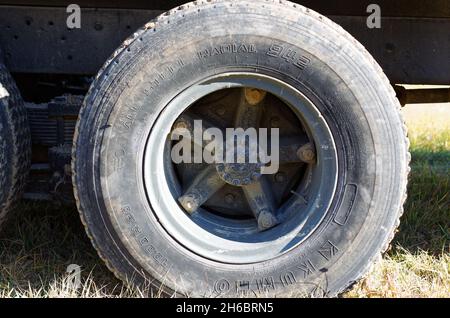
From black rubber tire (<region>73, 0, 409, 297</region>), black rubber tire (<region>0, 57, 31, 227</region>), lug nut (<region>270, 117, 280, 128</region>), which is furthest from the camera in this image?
lug nut (<region>270, 117, 280, 128</region>)

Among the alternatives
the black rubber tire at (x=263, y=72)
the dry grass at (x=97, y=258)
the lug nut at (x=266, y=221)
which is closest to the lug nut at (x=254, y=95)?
the black rubber tire at (x=263, y=72)

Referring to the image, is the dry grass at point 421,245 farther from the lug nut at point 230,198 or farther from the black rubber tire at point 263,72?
the lug nut at point 230,198

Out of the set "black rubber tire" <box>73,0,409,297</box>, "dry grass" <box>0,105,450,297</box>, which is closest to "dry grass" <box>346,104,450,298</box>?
"dry grass" <box>0,105,450,297</box>

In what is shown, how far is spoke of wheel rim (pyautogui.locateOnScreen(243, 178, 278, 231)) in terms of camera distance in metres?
2.72

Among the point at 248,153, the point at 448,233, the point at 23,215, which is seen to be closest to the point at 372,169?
the point at 248,153

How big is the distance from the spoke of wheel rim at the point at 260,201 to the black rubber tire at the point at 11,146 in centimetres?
96

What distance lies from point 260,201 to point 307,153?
29 centimetres

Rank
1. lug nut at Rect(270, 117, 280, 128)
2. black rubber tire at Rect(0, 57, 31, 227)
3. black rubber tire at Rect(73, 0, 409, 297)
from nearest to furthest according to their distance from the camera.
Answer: black rubber tire at Rect(73, 0, 409, 297) → black rubber tire at Rect(0, 57, 31, 227) → lug nut at Rect(270, 117, 280, 128)

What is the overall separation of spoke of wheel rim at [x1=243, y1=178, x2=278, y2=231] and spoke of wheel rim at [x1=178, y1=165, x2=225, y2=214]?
124 mm

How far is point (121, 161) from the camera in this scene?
8.34ft

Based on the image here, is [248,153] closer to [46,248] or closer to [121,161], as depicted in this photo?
[121,161]

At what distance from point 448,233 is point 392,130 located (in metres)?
1.29

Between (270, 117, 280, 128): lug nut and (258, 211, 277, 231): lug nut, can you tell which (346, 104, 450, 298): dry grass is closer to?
(258, 211, 277, 231): lug nut

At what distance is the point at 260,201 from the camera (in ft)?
9.11
